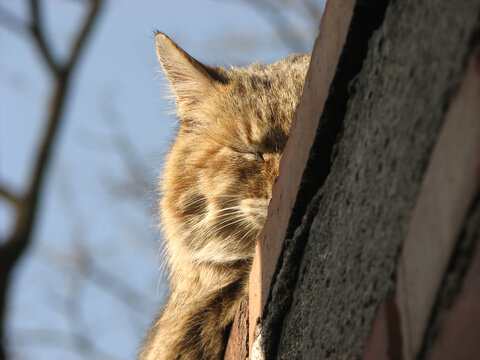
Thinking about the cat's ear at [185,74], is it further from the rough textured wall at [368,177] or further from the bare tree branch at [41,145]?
the bare tree branch at [41,145]

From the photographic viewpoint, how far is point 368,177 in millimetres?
1063

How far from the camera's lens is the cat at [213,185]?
1982 mm

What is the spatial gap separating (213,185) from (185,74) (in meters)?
0.71

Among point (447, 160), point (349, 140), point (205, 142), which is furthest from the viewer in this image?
point (205, 142)

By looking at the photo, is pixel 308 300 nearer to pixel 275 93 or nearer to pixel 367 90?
pixel 367 90

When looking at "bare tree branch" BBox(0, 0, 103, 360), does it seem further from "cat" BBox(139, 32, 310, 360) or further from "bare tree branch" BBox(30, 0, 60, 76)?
"cat" BBox(139, 32, 310, 360)

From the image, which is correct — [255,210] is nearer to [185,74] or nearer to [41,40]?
[185,74]

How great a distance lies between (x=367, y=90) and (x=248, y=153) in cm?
130

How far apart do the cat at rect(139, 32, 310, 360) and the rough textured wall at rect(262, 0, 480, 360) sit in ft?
1.85

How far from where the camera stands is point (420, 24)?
0.92m

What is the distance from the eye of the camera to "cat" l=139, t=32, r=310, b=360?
1982 mm

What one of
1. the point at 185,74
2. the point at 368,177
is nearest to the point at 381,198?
the point at 368,177

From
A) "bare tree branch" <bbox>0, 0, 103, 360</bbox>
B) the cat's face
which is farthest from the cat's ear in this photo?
"bare tree branch" <bbox>0, 0, 103, 360</bbox>

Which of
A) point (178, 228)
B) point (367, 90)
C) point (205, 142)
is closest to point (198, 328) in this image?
point (178, 228)
